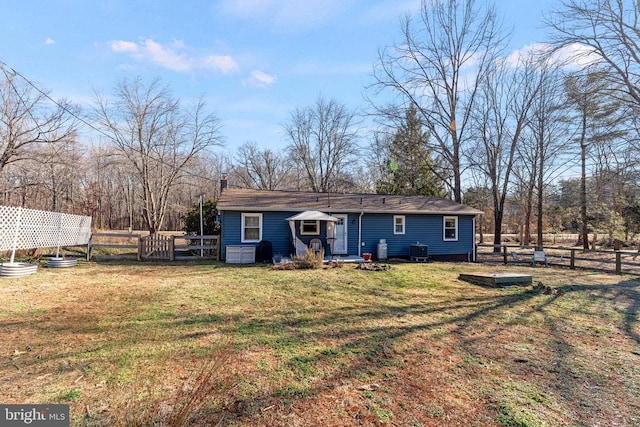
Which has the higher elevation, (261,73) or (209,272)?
(261,73)

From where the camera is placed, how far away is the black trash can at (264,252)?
1259cm

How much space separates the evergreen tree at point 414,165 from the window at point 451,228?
9109 millimetres

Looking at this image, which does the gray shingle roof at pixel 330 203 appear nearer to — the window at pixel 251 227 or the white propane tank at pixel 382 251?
the window at pixel 251 227

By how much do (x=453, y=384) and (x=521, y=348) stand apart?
5.67 ft

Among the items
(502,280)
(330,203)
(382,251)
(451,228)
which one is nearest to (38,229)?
(330,203)

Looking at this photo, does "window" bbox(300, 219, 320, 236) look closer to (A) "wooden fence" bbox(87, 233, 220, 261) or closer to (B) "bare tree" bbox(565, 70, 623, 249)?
(A) "wooden fence" bbox(87, 233, 220, 261)

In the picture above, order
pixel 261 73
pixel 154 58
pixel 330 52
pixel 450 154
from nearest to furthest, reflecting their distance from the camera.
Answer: pixel 330 52 → pixel 154 58 → pixel 261 73 → pixel 450 154

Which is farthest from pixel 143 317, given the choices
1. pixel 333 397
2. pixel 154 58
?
pixel 154 58

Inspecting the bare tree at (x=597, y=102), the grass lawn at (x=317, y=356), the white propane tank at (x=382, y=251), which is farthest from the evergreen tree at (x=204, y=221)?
the bare tree at (x=597, y=102)

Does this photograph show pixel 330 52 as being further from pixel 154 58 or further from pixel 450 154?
pixel 450 154

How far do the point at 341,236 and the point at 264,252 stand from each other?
3.57 meters

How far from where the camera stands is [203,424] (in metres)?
2.44

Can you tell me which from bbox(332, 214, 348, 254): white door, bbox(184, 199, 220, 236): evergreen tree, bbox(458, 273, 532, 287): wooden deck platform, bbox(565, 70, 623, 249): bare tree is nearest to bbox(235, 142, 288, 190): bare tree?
bbox(184, 199, 220, 236): evergreen tree

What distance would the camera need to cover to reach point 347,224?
14133 mm
